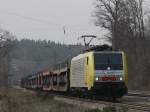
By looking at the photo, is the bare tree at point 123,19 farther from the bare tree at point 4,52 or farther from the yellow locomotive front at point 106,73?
the yellow locomotive front at point 106,73

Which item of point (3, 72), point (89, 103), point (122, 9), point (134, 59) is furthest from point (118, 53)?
point (3, 72)

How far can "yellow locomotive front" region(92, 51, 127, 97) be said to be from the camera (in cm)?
2936

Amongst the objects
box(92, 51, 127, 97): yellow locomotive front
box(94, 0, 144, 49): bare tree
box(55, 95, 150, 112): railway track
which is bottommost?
box(55, 95, 150, 112): railway track

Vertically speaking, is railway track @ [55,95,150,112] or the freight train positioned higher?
the freight train

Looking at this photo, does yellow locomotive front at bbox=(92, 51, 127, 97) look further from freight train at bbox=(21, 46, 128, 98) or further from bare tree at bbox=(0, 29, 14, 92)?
bare tree at bbox=(0, 29, 14, 92)

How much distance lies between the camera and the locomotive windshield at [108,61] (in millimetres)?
29859

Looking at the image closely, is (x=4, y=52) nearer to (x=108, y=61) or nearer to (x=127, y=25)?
(x=127, y=25)

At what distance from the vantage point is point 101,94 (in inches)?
1200

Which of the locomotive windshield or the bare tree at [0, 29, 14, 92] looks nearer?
the locomotive windshield

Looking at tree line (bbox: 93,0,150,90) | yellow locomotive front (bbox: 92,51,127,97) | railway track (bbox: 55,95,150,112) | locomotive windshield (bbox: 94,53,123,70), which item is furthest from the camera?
tree line (bbox: 93,0,150,90)

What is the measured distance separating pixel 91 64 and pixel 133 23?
145ft

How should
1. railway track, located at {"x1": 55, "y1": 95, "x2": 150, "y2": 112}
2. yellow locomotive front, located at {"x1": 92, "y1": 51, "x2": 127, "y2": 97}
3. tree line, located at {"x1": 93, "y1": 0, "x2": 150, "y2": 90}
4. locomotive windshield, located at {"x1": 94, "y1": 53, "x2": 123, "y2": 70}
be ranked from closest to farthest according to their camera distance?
railway track, located at {"x1": 55, "y1": 95, "x2": 150, "y2": 112} < yellow locomotive front, located at {"x1": 92, "y1": 51, "x2": 127, "y2": 97} < locomotive windshield, located at {"x1": 94, "y1": 53, "x2": 123, "y2": 70} < tree line, located at {"x1": 93, "y1": 0, "x2": 150, "y2": 90}

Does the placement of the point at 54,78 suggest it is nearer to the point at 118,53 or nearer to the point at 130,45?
the point at 118,53

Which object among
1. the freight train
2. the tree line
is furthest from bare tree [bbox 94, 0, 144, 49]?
the freight train
